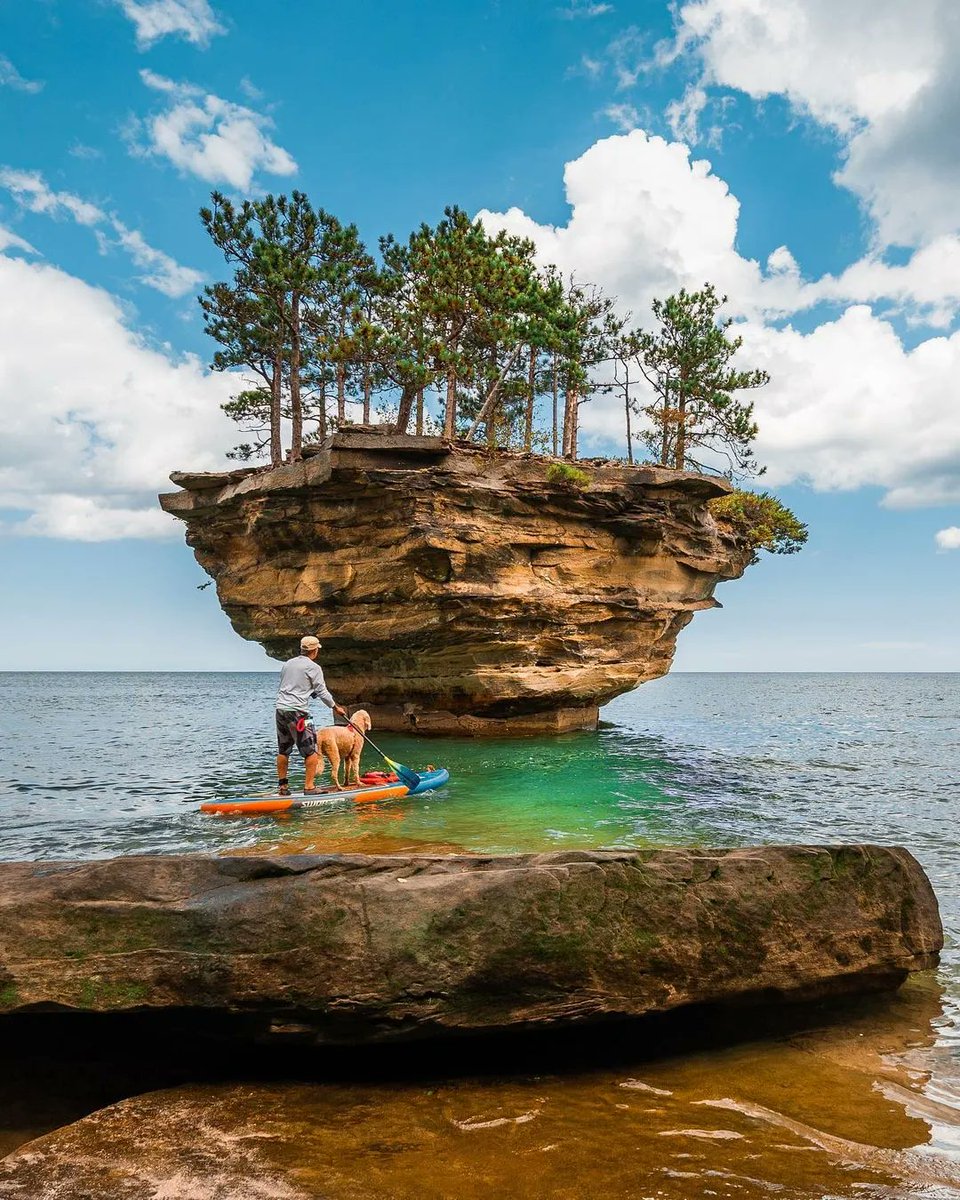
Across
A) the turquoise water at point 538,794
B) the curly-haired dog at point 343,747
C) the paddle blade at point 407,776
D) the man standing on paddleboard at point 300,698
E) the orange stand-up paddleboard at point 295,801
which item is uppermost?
the man standing on paddleboard at point 300,698

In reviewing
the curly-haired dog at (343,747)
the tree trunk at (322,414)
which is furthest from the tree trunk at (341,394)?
the curly-haired dog at (343,747)

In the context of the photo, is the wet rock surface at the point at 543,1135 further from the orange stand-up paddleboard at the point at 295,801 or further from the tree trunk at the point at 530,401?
the tree trunk at the point at 530,401

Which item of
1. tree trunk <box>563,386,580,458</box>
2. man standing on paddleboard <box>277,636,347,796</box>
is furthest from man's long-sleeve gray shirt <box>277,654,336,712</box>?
tree trunk <box>563,386,580,458</box>

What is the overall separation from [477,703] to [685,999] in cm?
2309

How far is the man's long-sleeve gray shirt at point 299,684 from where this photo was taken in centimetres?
1391

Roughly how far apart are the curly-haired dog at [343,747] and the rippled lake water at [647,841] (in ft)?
4.99

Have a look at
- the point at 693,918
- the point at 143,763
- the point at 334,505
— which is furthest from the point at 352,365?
the point at 693,918

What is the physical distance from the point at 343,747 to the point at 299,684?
3.23 m

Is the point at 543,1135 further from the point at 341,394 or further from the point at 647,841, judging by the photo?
the point at 341,394

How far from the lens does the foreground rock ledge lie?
4.39m

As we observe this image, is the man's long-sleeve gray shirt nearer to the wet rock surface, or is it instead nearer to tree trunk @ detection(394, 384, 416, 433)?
the wet rock surface

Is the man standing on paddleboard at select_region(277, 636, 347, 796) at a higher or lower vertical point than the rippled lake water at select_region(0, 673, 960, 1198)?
higher

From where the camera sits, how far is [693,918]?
4879mm

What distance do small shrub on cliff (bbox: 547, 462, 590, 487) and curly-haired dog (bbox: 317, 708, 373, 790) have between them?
1135 centimetres
